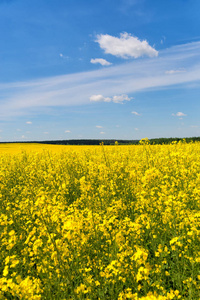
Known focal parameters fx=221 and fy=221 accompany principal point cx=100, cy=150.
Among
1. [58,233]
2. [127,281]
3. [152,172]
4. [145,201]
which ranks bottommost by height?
[127,281]

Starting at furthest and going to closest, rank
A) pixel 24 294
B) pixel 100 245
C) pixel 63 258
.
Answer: pixel 100 245, pixel 63 258, pixel 24 294

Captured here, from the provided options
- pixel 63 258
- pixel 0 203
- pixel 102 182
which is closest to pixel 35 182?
pixel 0 203

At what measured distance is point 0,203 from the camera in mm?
6258

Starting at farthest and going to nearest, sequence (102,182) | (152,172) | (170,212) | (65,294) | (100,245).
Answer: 1. (102,182)
2. (152,172)
3. (170,212)
4. (100,245)
5. (65,294)

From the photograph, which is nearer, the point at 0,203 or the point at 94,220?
the point at 94,220

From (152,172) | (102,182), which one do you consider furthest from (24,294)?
(102,182)

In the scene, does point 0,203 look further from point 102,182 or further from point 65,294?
point 65,294

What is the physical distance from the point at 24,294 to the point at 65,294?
1.90 feet

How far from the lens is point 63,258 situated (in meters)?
2.99

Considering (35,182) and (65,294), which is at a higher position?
(35,182)

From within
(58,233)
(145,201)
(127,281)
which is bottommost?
(127,281)

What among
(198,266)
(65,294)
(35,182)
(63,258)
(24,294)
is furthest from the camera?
(35,182)

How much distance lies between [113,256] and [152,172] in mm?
1772

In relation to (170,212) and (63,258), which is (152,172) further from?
(63,258)
